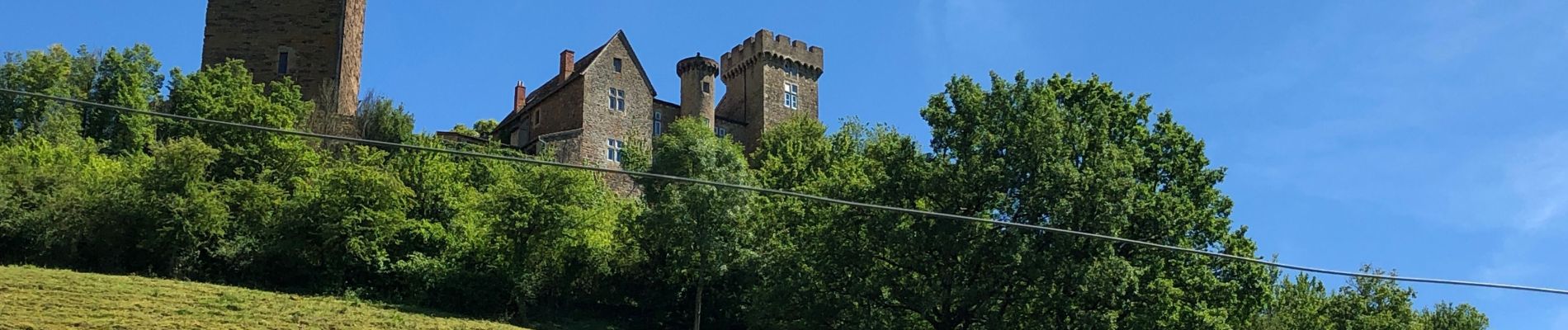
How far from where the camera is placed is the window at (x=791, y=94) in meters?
83.4

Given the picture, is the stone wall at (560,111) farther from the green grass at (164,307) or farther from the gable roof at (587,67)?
the green grass at (164,307)

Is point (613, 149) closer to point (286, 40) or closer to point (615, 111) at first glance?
point (615, 111)

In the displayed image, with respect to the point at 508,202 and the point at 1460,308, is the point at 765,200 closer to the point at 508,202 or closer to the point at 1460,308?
the point at 508,202

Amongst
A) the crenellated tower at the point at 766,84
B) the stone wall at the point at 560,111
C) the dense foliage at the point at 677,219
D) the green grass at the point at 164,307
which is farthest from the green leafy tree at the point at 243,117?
the crenellated tower at the point at 766,84

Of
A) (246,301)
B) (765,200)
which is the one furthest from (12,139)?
(765,200)

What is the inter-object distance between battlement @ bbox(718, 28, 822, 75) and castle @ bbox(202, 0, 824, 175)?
0.06 m

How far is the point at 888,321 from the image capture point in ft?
117

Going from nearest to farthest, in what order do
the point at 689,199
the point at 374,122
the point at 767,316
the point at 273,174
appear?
the point at 767,316 → the point at 689,199 → the point at 273,174 → the point at 374,122

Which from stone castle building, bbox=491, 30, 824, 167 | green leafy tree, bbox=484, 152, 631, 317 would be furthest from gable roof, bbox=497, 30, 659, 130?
green leafy tree, bbox=484, 152, 631, 317

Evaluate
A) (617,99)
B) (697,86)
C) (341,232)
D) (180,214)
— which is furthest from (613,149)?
(180,214)

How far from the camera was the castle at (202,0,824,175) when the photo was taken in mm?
63469

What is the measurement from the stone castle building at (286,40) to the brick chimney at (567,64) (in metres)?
15.1

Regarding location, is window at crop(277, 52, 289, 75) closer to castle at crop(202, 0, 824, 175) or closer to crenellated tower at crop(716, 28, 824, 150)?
castle at crop(202, 0, 824, 175)

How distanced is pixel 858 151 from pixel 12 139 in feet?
114
